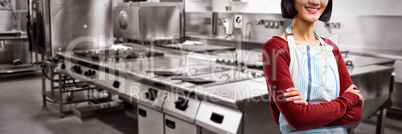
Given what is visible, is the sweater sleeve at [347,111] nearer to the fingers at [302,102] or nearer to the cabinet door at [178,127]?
the fingers at [302,102]

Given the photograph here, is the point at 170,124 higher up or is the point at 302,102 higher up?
the point at 302,102

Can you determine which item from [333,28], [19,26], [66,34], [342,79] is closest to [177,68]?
[342,79]

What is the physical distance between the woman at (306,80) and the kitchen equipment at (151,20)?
165 inches

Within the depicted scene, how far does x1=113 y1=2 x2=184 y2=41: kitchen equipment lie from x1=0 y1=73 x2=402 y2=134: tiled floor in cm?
130

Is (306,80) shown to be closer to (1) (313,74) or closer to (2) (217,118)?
(1) (313,74)

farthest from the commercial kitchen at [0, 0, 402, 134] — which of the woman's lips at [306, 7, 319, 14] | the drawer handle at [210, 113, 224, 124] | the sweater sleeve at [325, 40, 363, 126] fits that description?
the woman's lips at [306, 7, 319, 14]

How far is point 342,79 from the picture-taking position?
3.77ft

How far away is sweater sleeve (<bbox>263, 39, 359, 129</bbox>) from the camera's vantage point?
1011 millimetres

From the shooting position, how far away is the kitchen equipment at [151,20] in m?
5.14

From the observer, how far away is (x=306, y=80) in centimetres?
106

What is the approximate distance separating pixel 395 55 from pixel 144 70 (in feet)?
11.5

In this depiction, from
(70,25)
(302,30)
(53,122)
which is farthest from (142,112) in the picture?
(70,25)

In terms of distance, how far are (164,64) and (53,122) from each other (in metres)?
1.92

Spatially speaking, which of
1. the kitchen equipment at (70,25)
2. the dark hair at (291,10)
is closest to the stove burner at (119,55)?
the kitchen equipment at (70,25)
